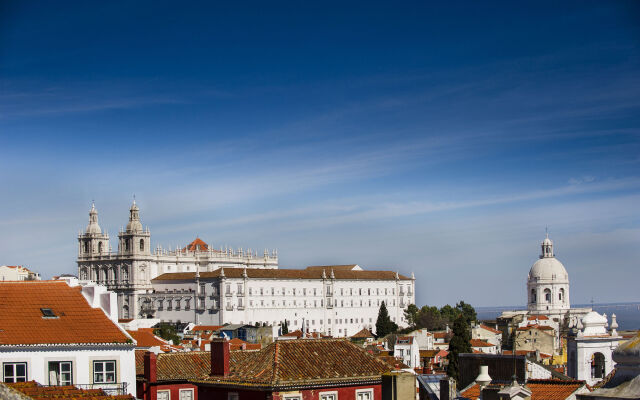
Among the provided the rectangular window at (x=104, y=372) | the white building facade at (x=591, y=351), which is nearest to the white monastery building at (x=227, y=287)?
the white building facade at (x=591, y=351)

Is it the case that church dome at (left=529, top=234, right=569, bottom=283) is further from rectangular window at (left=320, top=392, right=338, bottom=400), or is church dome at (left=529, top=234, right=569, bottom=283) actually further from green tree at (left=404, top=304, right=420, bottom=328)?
rectangular window at (left=320, top=392, right=338, bottom=400)

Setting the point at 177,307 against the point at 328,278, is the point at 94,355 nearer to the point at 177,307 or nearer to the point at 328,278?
the point at 177,307

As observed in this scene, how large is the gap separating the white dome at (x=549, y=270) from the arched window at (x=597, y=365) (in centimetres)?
14192

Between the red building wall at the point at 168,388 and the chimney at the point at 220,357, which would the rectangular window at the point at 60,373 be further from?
the red building wall at the point at 168,388

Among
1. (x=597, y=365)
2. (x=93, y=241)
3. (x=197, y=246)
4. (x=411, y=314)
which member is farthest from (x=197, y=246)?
(x=597, y=365)

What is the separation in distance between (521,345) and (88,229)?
7719cm

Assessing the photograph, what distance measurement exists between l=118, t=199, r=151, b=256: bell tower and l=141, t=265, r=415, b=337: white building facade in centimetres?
485

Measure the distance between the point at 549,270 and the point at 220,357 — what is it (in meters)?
151

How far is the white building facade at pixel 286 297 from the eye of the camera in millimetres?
128750

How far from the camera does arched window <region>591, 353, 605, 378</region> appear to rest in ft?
85.2

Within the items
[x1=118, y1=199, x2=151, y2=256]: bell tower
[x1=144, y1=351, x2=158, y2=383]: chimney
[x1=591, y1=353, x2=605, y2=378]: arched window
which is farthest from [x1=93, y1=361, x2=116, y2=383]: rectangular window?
[x1=118, y1=199, x2=151, y2=256]: bell tower

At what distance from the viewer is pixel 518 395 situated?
12820 mm

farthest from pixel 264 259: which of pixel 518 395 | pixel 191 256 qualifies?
pixel 518 395

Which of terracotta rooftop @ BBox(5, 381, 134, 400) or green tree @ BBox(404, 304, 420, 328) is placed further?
green tree @ BBox(404, 304, 420, 328)
